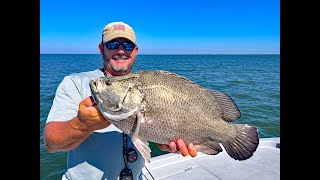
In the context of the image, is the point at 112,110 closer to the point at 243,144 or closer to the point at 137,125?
the point at 137,125

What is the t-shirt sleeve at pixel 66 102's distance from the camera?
2.50 m

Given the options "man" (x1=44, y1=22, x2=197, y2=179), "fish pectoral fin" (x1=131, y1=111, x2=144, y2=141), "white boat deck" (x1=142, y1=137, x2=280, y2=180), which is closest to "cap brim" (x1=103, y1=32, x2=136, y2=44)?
"man" (x1=44, y1=22, x2=197, y2=179)

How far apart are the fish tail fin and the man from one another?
1.26 ft

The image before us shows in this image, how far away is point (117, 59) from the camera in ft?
10.3

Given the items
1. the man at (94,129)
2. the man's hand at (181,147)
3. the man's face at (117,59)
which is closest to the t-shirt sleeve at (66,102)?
the man at (94,129)

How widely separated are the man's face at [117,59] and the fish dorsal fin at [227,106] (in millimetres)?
1195

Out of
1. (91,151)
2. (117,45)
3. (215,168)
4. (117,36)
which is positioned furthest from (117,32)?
(215,168)

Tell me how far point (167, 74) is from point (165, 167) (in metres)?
3.32

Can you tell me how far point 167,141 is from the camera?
2373 millimetres

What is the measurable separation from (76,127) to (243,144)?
5.11ft

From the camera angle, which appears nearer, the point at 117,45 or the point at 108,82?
the point at 108,82
